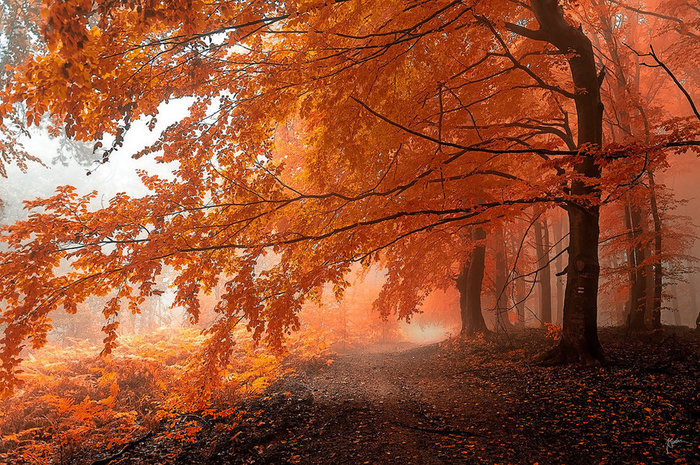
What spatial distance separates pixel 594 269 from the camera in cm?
643

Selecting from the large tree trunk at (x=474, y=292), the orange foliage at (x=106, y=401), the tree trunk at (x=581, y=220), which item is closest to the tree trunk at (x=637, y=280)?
the tree trunk at (x=581, y=220)

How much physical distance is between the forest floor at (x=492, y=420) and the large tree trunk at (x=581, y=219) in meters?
0.42

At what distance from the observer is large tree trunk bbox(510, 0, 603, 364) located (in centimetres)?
633

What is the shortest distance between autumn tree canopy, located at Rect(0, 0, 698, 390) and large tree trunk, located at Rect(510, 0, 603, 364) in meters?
0.03

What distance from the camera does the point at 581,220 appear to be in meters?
6.52

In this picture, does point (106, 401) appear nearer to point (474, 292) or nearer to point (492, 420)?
point (492, 420)

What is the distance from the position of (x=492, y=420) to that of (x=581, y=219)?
3.91 meters

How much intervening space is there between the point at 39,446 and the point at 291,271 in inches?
185

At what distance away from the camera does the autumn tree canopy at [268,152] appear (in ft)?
13.0

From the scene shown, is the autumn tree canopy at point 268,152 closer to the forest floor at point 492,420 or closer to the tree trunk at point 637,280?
the forest floor at point 492,420

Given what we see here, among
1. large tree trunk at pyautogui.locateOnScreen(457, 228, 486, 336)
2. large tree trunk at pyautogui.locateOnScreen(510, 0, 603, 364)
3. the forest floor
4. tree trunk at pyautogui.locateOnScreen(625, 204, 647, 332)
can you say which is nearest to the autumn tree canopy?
large tree trunk at pyautogui.locateOnScreen(510, 0, 603, 364)

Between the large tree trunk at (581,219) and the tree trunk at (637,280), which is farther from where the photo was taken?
the tree trunk at (637,280)

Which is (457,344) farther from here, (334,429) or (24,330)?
(24,330)

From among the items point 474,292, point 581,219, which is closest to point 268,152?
point 581,219
